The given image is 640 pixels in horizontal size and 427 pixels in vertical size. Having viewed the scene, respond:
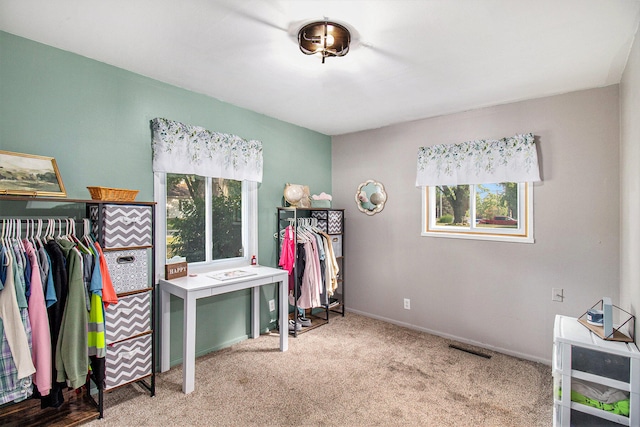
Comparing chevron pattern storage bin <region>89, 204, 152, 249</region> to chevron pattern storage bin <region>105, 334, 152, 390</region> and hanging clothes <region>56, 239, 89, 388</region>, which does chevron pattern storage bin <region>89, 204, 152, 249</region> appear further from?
chevron pattern storage bin <region>105, 334, 152, 390</region>

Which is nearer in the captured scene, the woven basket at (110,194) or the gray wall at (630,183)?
the gray wall at (630,183)

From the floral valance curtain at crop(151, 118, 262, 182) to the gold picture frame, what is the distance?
0.72 meters

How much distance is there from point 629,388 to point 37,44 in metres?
4.11

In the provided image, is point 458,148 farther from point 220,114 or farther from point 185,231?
point 185,231

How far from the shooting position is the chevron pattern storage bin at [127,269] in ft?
7.11

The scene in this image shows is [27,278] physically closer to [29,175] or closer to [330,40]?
[29,175]

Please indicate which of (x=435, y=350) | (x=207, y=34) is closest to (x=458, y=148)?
(x=435, y=350)

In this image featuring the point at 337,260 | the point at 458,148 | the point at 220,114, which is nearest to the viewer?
the point at 220,114

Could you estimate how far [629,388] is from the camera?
5.74 ft

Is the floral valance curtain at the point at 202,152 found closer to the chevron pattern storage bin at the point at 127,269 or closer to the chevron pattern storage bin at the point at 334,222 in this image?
the chevron pattern storage bin at the point at 127,269

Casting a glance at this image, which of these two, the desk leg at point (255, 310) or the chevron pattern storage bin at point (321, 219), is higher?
the chevron pattern storage bin at point (321, 219)

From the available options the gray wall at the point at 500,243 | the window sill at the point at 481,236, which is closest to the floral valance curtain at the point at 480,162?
the gray wall at the point at 500,243

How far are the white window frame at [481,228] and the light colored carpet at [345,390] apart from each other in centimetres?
114

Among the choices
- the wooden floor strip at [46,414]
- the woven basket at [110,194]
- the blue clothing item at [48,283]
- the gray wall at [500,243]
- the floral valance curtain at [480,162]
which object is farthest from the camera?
the floral valance curtain at [480,162]
